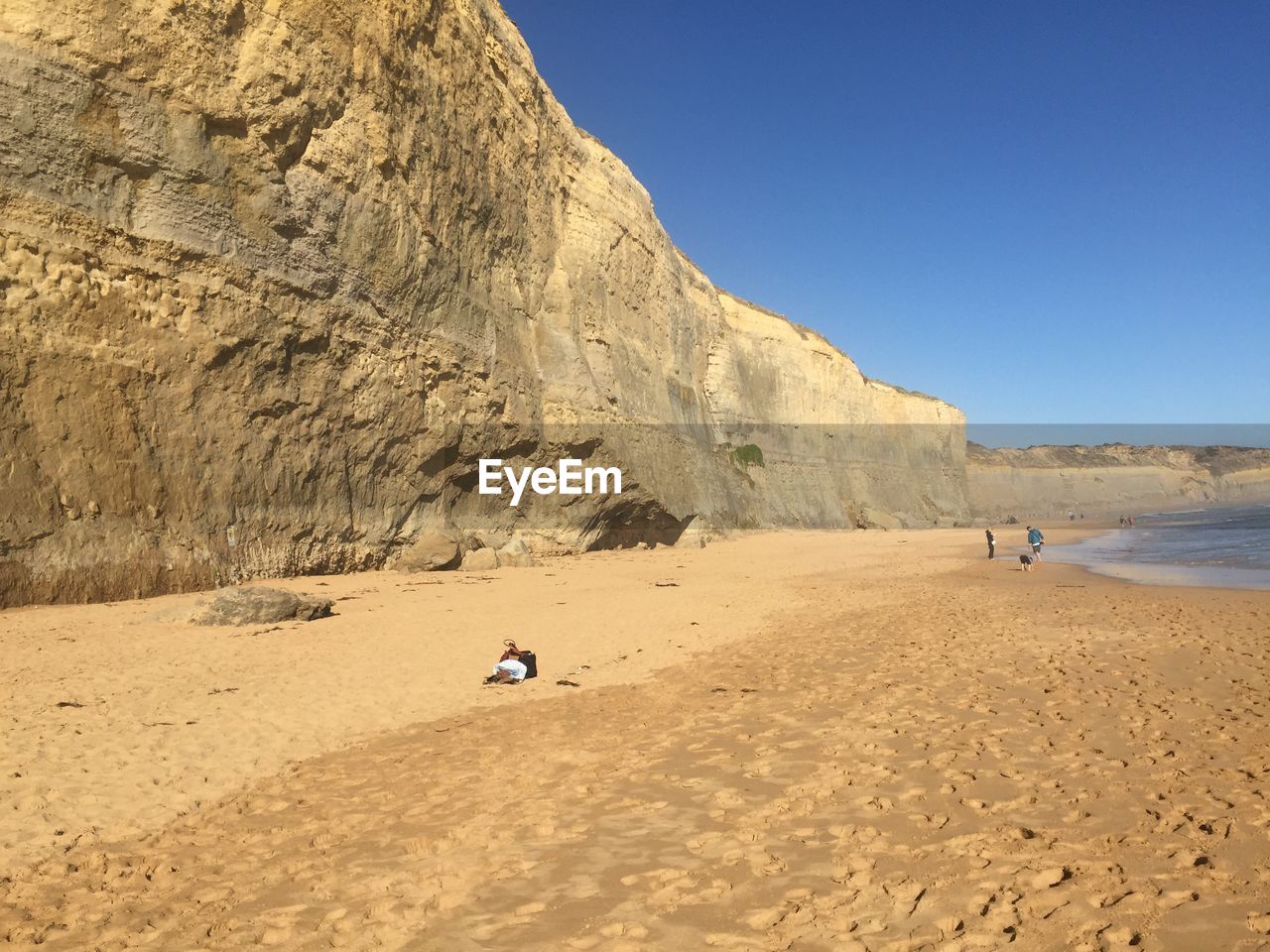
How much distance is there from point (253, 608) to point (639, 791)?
26.2ft

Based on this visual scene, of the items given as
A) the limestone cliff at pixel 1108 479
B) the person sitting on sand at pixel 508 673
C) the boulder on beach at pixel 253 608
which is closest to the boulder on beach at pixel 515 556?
the boulder on beach at pixel 253 608

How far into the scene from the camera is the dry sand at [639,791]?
3252 mm

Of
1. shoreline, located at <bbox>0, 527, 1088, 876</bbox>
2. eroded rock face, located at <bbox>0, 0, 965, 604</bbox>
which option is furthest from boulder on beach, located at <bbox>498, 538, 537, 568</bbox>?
shoreline, located at <bbox>0, 527, 1088, 876</bbox>

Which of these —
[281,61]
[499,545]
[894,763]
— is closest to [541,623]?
[894,763]

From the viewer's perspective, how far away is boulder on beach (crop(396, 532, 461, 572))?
1766 centimetres

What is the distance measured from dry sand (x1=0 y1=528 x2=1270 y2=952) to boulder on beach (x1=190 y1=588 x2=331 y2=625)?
0.43 meters

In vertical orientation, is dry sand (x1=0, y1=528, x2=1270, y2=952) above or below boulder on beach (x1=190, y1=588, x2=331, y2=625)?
below

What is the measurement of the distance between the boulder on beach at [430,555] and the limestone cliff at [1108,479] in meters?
75.2

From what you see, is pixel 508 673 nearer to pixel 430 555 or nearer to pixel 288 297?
pixel 430 555

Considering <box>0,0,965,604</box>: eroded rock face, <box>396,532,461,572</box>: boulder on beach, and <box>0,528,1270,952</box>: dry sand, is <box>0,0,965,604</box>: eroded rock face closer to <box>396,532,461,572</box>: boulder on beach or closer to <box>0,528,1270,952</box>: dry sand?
<box>396,532,461,572</box>: boulder on beach

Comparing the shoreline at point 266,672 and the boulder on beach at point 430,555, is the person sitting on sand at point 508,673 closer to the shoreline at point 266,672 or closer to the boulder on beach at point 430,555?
the shoreline at point 266,672

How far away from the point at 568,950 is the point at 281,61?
17.9m

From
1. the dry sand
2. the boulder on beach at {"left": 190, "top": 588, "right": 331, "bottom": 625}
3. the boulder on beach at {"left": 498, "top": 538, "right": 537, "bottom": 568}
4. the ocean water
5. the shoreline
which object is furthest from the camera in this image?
the boulder on beach at {"left": 498, "top": 538, "right": 537, "bottom": 568}

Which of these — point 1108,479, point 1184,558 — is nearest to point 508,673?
point 1184,558
